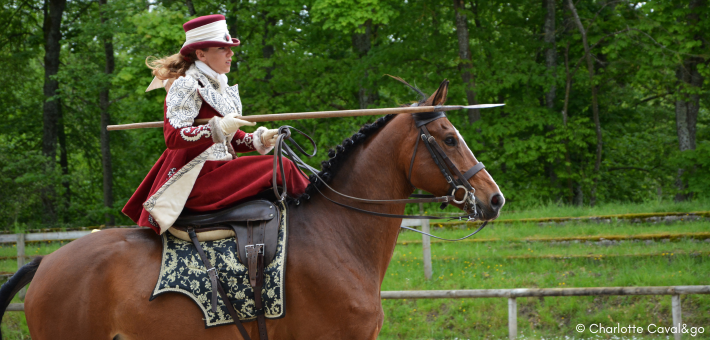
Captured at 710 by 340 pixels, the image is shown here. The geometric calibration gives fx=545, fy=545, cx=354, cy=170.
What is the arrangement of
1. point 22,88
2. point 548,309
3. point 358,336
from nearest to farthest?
point 358,336 < point 548,309 < point 22,88

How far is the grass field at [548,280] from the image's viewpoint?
22.9 ft

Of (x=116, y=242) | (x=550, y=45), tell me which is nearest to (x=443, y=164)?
(x=116, y=242)

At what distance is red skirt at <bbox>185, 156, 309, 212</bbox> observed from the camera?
3133 mm

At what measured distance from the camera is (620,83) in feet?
47.6

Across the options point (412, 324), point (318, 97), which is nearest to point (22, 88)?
point (318, 97)

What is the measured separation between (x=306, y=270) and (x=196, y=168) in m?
0.86

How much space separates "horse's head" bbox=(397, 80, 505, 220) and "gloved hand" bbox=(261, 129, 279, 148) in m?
0.76

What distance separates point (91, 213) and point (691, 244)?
666 inches

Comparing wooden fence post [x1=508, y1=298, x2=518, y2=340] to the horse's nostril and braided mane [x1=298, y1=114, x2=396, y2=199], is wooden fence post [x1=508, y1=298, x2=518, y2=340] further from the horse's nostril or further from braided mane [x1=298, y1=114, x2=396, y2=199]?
braided mane [x1=298, y1=114, x2=396, y2=199]

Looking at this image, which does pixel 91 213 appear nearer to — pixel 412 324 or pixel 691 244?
pixel 412 324

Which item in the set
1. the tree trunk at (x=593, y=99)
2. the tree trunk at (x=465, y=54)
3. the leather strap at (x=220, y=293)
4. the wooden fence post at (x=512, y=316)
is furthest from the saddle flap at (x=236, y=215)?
the tree trunk at (x=593, y=99)

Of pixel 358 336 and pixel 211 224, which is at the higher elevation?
pixel 211 224

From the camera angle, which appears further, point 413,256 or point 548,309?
point 413,256

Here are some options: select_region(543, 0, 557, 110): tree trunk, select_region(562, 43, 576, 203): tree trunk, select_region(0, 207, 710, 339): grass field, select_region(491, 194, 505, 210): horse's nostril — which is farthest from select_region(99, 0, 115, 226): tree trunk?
select_region(491, 194, 505, 210): horse's nostril
